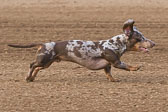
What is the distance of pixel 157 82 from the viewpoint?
11.9 metres

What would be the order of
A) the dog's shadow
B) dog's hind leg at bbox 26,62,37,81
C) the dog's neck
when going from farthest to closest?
1. the dog's shadow
2. dog's hind leg at bbox 26,62,37,81
3. the dog's neck

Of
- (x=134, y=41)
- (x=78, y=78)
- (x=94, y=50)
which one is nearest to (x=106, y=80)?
(x=78, y=78)

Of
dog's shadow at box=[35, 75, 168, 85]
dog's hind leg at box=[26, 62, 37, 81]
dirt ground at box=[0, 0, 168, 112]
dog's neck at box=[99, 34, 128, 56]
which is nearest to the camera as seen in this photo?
dirt ground at box=[0, 0, 168, 112]

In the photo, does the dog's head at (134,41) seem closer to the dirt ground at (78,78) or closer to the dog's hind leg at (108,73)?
the dog's hind leg at (108,73)

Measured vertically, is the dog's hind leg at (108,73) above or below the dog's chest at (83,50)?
below

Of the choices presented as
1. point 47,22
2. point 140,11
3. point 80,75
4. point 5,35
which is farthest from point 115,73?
point 140,11

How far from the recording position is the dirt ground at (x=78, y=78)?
9.97m

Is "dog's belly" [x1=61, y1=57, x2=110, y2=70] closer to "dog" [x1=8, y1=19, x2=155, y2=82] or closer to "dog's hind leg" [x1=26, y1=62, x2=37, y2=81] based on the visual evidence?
"dog" [x1=8, y1=19, x2=155, y2=82]

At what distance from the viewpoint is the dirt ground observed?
997 centimetres

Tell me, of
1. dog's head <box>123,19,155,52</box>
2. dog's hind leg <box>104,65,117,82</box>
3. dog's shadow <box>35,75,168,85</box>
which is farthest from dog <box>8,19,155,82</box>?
dog's shadow <box>35,75,168,85</box>

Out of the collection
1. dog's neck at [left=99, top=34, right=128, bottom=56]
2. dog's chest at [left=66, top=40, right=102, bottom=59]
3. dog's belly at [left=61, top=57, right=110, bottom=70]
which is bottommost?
dog's belly at [left=61, top=57, right=110, bottom=70]

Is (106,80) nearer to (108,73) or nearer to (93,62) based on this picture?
(108,73)

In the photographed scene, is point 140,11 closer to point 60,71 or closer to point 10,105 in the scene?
point 60,71

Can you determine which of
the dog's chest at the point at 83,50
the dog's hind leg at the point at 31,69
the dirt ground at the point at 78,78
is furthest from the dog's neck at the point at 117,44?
the dog's hind leg at the point at 31,69
